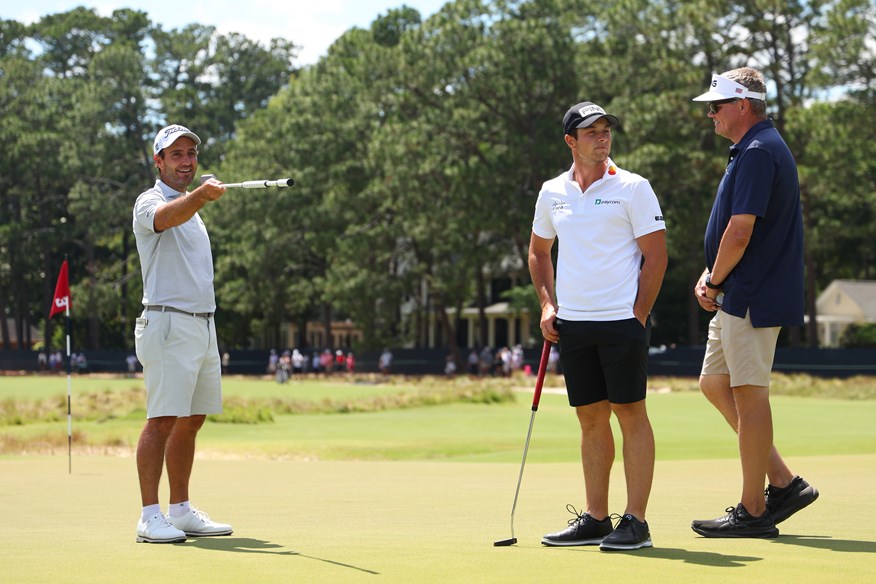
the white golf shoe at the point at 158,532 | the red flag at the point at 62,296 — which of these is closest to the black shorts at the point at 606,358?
the white golf shoe at the point at 158,532

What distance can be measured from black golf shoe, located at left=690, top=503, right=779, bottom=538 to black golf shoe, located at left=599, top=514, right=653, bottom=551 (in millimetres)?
553

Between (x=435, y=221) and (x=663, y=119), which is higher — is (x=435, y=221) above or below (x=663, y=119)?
below

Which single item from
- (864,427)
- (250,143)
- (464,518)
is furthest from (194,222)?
(250,143)

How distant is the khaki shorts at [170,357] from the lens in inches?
273

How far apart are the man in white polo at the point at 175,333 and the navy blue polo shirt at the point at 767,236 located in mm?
2676

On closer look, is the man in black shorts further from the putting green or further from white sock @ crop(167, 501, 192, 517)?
white sock @ crop(167, 501, 192, 517)

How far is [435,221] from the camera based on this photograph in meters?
58.8

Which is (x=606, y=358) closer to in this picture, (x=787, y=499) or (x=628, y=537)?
(x=628, y=537)

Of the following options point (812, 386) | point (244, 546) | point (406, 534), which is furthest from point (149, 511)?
point (812, 386)

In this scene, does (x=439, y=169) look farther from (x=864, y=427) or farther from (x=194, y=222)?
(x=194, y=222)

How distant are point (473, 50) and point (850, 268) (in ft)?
108

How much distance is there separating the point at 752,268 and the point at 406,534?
2.10 m

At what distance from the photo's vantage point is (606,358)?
20.9ft

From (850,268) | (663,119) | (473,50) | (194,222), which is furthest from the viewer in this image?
(850,268)
